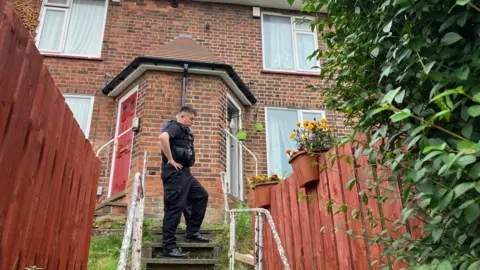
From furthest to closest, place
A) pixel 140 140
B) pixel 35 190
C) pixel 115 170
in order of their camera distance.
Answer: pixel 115 170
pixel 140 140
pixel 35 190

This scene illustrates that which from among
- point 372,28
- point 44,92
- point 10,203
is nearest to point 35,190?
point 10,203

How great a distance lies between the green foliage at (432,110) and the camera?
1.22 meters

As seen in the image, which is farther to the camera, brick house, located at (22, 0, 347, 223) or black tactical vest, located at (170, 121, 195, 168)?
brick house, located at (22, 0, 347, 223)

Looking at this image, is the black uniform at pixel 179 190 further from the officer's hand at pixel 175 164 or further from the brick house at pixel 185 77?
→ the brick house at pixel 185 77

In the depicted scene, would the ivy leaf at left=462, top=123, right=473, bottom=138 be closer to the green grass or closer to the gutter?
the green grass

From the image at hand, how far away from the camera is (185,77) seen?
7.87 meters

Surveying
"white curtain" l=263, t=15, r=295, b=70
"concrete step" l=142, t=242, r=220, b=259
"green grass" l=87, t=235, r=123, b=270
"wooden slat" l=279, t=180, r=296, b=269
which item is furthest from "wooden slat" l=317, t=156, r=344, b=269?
"white curtain" l=263, t=15, r=295, b=70

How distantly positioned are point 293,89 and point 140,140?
430 cm

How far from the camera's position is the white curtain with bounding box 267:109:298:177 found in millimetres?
8984

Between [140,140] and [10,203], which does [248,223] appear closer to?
[140,140]

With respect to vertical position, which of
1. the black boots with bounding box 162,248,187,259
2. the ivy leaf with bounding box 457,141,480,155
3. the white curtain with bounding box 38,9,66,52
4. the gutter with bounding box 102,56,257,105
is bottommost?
the ivy leaf with bounding box 457,141,480,155

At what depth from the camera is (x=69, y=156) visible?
8.48 feet

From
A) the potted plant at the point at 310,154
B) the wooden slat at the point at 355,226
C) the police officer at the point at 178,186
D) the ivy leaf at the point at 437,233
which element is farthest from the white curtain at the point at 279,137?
the ivy leaf at the point at 437,233

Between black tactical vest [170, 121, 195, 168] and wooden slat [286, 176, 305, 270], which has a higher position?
black tactical vest [170, 121, 195, 168]
